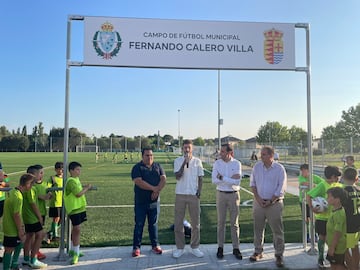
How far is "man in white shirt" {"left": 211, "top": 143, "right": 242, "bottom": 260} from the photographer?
5.71 meters

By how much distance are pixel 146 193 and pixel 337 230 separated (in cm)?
300

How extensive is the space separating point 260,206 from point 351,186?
1.40 metres

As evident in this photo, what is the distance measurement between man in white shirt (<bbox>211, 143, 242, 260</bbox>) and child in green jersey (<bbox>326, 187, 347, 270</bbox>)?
166 cm

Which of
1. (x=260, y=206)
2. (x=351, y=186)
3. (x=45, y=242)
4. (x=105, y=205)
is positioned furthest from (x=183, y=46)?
(x=105, y=205)

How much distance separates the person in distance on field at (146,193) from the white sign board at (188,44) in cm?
169

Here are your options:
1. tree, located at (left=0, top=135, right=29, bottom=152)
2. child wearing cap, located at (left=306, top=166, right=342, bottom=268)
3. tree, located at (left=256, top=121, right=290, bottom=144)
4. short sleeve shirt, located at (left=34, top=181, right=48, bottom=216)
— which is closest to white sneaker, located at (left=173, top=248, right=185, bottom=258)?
child wearing cap, located at (left=306, top=166, right=342, bottom=268)

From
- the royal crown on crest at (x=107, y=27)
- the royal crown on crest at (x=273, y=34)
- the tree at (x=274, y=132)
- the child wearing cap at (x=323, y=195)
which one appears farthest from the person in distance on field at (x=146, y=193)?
the tree at (x=274, y=132)

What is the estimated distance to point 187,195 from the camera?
5.89 meters

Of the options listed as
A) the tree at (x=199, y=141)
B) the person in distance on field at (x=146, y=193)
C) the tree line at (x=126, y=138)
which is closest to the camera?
the person in distance on field at (x=146, y=193)

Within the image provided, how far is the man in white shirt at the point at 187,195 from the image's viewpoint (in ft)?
19.1

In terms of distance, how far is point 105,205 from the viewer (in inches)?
442

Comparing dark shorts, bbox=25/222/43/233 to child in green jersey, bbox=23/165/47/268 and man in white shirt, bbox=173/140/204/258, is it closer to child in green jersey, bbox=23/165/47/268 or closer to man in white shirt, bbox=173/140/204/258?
child in green jersey, bbox=23/165/47/268

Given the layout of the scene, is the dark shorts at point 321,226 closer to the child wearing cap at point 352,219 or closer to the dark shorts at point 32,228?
the child wearing cap at point 352,219

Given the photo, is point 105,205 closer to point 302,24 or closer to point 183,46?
point 183,46
